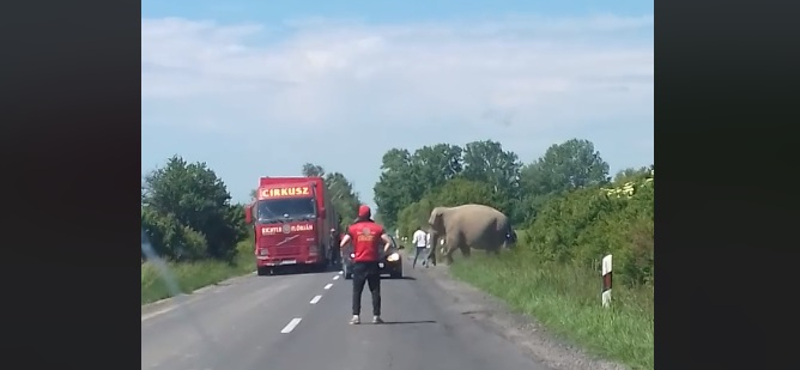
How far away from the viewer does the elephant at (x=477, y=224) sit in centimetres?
2320

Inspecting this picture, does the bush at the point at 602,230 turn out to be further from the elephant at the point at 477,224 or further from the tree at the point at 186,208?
the tree at the point at 186,208

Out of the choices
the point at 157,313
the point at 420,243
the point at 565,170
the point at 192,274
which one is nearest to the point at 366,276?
the point at 157,313

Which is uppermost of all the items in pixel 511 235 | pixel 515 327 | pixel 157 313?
pixel 511 235

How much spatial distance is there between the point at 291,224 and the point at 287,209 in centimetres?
60

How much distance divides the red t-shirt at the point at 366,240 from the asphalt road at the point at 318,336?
3.16ft

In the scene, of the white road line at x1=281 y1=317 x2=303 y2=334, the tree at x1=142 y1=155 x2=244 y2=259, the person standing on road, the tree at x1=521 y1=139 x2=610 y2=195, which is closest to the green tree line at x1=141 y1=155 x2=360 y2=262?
the tree at x1=142 y1=155 x2=244 y2=259

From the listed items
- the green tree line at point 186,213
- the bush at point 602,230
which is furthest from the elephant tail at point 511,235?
the green tree line at point 186,213

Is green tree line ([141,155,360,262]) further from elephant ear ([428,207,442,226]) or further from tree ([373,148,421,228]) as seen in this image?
elephant ear ([428,207,442,226])
